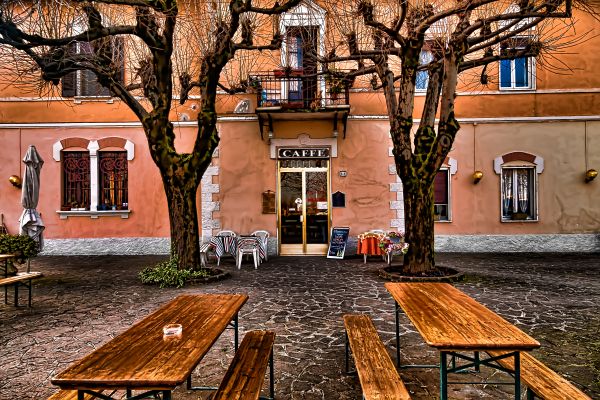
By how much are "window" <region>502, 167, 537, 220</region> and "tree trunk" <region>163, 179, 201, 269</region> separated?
9258 millimetres

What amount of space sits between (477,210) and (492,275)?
12.8ft

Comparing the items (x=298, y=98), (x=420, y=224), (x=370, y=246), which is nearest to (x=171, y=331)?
(x=420, y=224)

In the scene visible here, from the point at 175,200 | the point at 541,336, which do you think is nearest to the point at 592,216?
the point at 541,336

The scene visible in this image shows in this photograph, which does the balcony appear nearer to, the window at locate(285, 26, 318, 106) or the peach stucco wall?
the window at locate(285, 26, 318, 106)

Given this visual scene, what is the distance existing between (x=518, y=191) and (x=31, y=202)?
512 inches

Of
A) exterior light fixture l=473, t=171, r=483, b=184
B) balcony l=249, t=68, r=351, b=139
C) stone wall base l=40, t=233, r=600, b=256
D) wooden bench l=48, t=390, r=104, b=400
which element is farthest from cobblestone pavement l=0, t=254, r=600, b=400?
balcony l=249, t=68, r=351, b=139

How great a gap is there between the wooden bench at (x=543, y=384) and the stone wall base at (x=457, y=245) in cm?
876

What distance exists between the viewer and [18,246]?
7.84 meters

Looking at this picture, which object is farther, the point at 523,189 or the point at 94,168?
the point at 523,189

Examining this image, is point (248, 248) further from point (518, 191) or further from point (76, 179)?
point (518, 191)

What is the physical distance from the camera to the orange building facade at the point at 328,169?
1192cm

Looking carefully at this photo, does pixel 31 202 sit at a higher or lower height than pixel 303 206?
higher

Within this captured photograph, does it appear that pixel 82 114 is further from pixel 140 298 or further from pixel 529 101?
pixel 529 101

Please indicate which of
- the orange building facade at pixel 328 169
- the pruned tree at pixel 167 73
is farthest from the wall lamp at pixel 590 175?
the pruned tree at pixel 167 73
